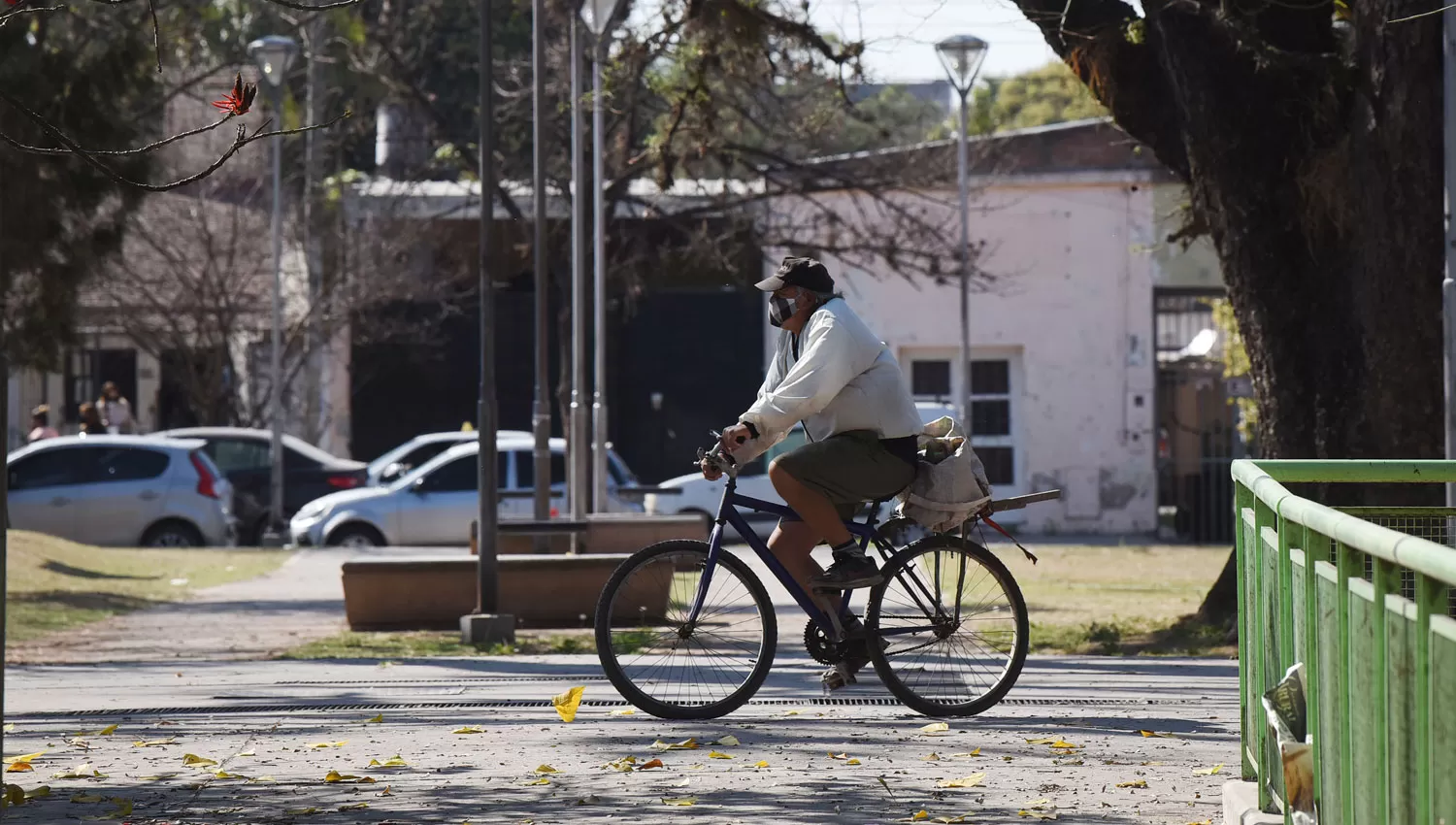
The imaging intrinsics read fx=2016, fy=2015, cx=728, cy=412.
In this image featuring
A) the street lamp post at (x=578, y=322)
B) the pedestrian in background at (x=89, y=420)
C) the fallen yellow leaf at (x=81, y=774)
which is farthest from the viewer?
the pedestrian in background at (x=89, y=420)

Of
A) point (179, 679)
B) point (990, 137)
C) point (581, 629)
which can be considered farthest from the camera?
point (990, 137)

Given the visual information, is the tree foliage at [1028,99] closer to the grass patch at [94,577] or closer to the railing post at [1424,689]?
the grass patch at [94,577]

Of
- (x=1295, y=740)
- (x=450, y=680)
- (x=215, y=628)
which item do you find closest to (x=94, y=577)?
(x=215, y=628)

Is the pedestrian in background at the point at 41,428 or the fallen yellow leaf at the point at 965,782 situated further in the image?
the pedestrian in background at the point at 41,428

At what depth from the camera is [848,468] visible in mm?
7371

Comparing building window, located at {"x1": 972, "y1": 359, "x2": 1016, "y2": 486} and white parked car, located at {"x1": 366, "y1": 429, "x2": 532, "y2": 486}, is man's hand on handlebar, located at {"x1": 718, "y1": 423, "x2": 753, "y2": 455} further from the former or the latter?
building window, located at {"x1": 972, "y1": 359, "x2": 1016, "y2": 486}

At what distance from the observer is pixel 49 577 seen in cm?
1819

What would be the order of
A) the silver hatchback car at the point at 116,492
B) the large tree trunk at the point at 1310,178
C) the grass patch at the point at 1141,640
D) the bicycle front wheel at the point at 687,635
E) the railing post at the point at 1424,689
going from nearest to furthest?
the railing post at the point at 1424,689
the bicycle front wheel at the point at 687,635
the large tree trunk at the point at 1310,178
the grass patch at the point at 1141,640
the silver hatchback car at the point at 116,492

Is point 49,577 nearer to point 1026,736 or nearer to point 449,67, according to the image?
point 1026,736

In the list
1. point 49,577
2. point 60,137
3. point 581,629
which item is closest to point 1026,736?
point 60,137

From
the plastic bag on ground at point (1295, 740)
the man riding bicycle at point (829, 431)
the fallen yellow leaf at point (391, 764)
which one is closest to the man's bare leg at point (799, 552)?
the man riding bicycle at point (829, 431)

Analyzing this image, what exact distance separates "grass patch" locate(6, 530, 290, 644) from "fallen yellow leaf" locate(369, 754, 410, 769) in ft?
26.8

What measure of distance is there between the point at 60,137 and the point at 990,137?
1037 inches

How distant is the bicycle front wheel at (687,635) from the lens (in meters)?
7.52
